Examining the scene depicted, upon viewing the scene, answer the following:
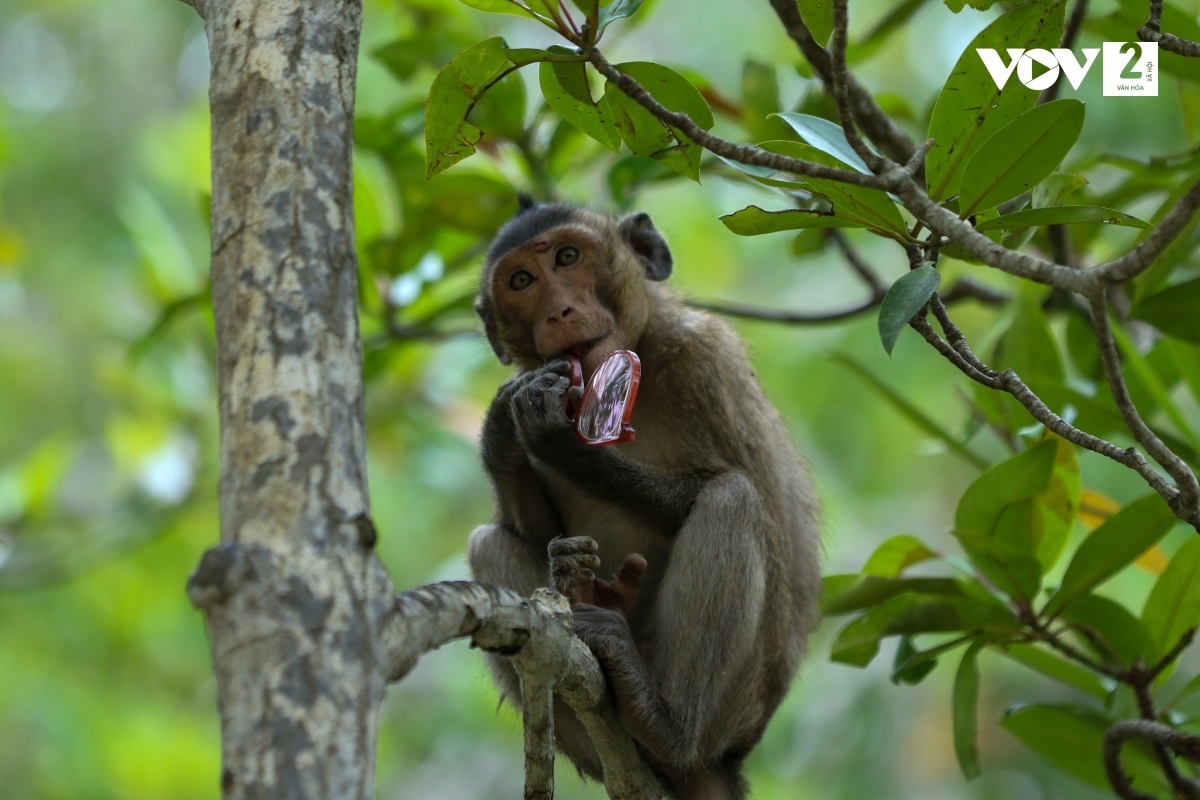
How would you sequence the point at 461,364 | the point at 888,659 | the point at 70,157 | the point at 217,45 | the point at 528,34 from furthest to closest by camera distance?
the point at 70,157 → the point at 888,659 → the point at 528,34 → the point at 461,364 → the point at 217,45

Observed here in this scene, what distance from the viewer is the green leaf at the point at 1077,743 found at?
153 inches

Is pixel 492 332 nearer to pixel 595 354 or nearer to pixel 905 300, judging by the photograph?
pixel 595 354

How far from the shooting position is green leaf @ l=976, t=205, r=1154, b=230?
256cm

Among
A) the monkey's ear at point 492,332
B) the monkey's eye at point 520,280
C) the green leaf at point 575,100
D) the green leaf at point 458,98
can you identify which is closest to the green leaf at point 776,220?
the green leaf at point 575,100

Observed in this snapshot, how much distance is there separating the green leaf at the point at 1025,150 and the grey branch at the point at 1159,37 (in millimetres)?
218

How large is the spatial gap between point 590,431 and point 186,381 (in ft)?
13.5

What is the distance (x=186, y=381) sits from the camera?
Answer: 6.92 meters

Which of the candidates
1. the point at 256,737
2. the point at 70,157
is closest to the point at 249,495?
the point at 256,737

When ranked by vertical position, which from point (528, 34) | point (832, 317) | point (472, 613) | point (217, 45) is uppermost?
point (528, 34)

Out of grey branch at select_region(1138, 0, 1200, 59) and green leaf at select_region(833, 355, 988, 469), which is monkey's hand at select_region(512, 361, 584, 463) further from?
grey branch at select_region(1138, 0, 1200, 59)

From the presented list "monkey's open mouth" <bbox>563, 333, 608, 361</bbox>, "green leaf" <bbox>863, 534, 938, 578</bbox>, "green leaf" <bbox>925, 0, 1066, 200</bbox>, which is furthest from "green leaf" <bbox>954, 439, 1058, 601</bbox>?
"monkey's open mouth" <bbox>563, 333, 608, 361</bbox>

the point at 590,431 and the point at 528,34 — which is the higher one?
the point at 528,34

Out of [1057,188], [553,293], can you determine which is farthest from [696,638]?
[1057,188]

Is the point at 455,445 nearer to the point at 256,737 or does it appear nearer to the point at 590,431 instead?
the point at 590,431
